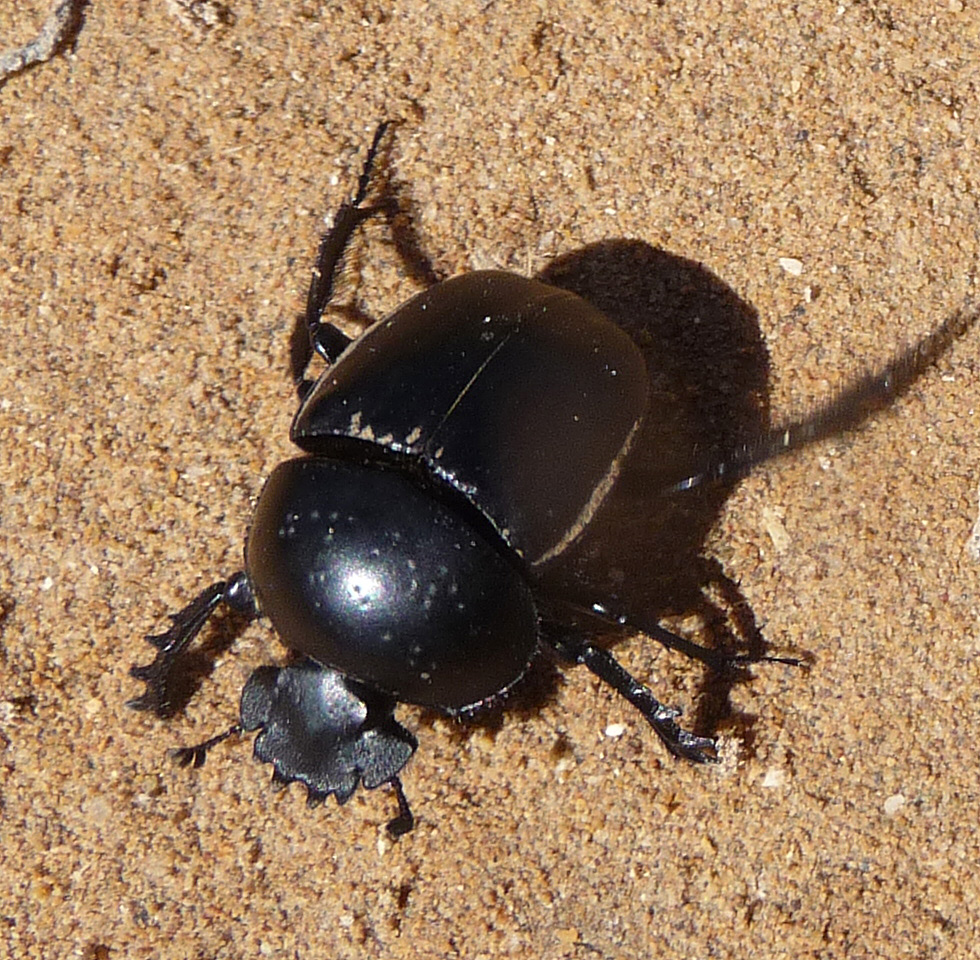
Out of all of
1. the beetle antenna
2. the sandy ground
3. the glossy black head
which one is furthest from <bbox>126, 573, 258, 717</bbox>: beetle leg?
the beetle antenna

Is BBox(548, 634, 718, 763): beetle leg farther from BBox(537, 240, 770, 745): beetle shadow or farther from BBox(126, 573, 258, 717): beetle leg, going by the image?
BBox(126, 573, 258, 717): beetle leg

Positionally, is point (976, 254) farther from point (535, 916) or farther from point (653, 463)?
point (535, 916)

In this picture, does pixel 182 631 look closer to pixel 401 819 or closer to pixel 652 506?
pixel 401 819

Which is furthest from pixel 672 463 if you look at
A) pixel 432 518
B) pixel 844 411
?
Result: pixel 432 518

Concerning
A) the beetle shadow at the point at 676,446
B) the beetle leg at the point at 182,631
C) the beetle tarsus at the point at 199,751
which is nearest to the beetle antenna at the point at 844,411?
the beetle shadow at the point at 676,446

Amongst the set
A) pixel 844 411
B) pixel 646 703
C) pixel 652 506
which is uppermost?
pixel 844 411

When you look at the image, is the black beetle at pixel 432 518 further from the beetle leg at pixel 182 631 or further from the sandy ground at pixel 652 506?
the sandy ground at pixel 652 506
